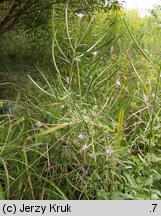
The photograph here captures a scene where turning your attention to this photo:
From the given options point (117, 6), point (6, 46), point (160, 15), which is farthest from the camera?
point (160, 15)

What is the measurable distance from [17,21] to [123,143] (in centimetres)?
169

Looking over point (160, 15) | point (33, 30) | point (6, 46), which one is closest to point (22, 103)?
point (33, 30)

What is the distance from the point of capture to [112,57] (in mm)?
2654

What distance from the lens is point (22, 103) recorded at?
1964 mm

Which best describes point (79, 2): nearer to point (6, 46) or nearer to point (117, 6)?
point (117, 6)

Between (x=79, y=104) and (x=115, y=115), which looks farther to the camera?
(x=115, y=115)

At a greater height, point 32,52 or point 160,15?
point 160,15

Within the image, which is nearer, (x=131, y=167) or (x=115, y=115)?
(x=131, y=167)

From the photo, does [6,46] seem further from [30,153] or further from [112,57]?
[30,153]
